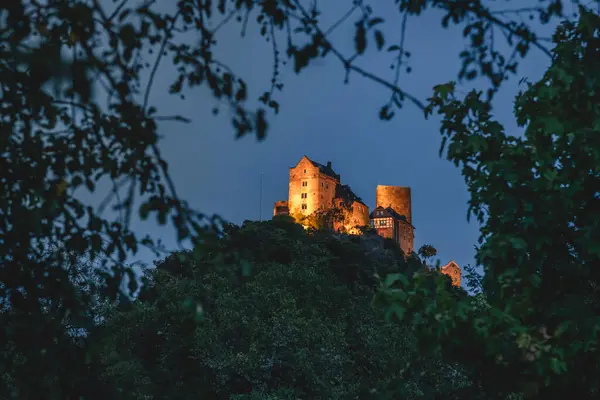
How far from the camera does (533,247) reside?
8.96 m

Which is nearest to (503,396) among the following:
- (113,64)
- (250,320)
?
(113,64)

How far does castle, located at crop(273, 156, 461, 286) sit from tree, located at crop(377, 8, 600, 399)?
8576 cm

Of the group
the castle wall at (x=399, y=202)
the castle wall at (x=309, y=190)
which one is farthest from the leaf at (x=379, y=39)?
the castle wall at (x=399, y=202)

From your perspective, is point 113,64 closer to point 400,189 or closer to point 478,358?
point 478,358

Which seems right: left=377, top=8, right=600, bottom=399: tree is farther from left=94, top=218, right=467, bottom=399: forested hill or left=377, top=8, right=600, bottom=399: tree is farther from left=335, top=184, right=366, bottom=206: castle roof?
left=335, top=184, right=366, bottom=206: castle roof

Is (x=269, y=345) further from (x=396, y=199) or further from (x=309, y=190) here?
(x=396, y=199)

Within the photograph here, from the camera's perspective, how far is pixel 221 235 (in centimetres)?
529

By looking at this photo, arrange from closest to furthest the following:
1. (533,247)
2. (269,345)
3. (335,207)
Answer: (533,247)
(269,345)
(335,207)

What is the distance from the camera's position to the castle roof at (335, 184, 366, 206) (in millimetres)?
101144

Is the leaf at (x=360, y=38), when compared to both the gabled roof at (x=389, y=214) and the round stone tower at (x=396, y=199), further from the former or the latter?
the round stone tower at (x=396, y=199)

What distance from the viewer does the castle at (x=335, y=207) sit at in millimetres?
97875

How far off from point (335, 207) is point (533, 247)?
89817mm

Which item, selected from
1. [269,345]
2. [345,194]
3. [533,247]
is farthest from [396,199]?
[533,247]

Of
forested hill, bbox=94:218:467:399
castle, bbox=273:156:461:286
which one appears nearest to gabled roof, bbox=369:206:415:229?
castle, bbox=273:156:461:286
